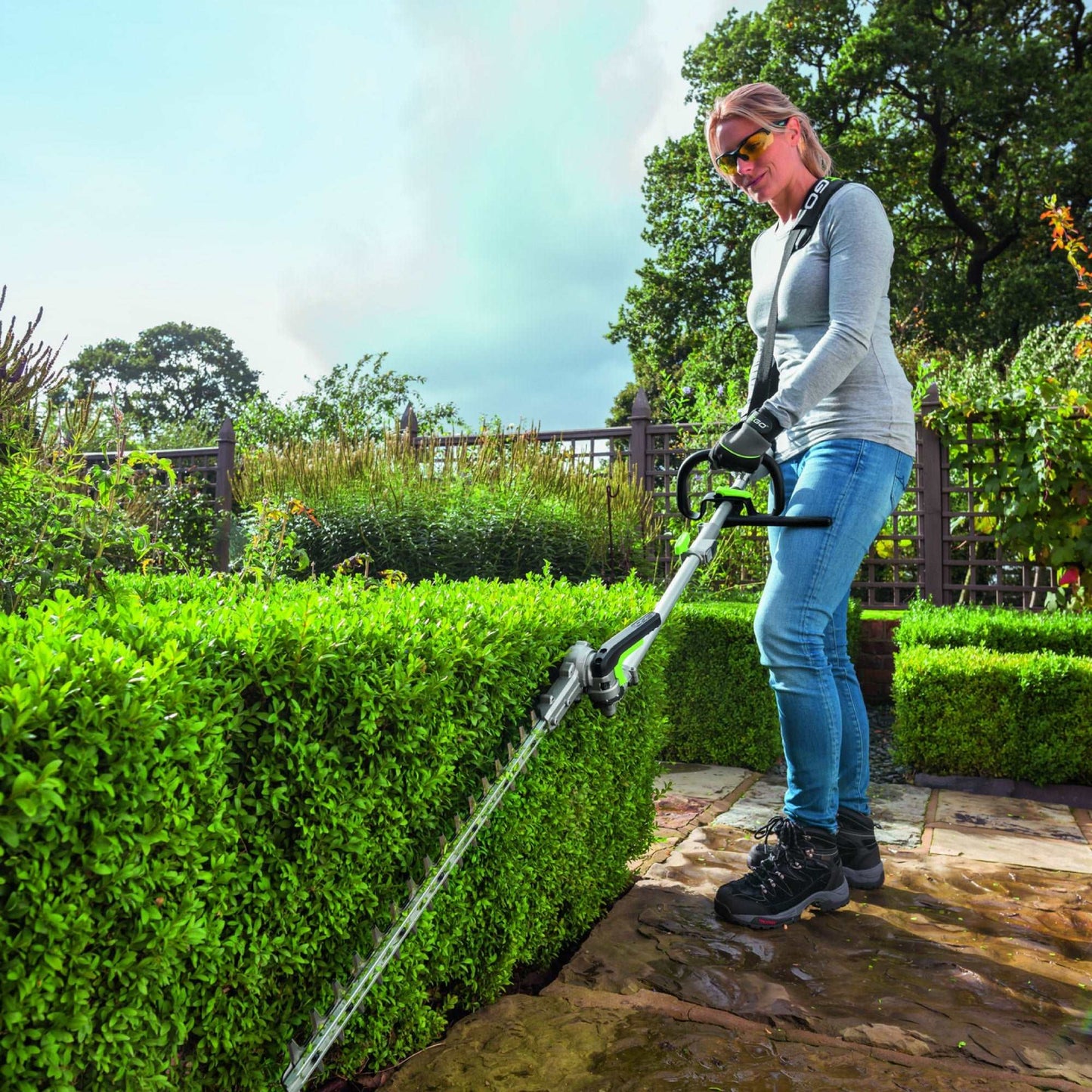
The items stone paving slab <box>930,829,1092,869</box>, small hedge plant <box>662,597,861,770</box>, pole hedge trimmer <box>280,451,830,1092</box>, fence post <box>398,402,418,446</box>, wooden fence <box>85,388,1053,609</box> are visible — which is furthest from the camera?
wooden fence <box>85,388,1053,609</box>

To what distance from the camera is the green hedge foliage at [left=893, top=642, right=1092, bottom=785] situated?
15.6 feet

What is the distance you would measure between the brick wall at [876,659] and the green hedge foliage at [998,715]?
10.2 ft

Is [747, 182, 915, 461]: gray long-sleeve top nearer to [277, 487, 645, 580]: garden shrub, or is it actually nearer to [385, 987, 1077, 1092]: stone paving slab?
[385, 987, 1077, 1092]: stone paving slab

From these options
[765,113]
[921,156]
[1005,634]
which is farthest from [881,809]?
[921,156]

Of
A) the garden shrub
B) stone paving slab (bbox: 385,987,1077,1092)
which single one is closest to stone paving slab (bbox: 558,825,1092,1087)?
stone paving slab (bbox: 385,987,1077,1092)

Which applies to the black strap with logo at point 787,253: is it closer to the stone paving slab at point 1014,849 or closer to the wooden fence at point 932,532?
the stone paving slab at point 1014,849

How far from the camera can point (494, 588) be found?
2.91 metres

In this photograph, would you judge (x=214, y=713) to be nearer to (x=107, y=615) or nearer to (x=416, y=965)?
(x=107, y=615)

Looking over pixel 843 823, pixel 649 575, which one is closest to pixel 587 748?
pixel 843 823

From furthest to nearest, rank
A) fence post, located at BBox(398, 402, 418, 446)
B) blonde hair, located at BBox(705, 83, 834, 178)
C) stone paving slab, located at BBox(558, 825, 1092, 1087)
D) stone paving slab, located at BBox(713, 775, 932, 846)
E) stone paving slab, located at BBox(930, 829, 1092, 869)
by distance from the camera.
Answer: fence post, located at BBox(398, 402, 418, 446) < stone paving slab, located at BBox(713, 775, 932, 846) < stone paving slab, located at BBox(930, 829, 1092, 869) < blonde hair, located at BBox(705, 83, 834, 178) < stone paving slab, located at BBox(558, 825, 1092, 1087)

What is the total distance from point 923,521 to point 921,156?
15527 millimetres

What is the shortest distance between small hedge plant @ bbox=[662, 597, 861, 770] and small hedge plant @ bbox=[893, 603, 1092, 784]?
2.47 feet

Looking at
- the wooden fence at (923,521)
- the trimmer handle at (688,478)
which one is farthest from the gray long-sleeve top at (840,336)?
the wooden fence at (923,521)

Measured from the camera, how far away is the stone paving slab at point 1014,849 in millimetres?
3584
